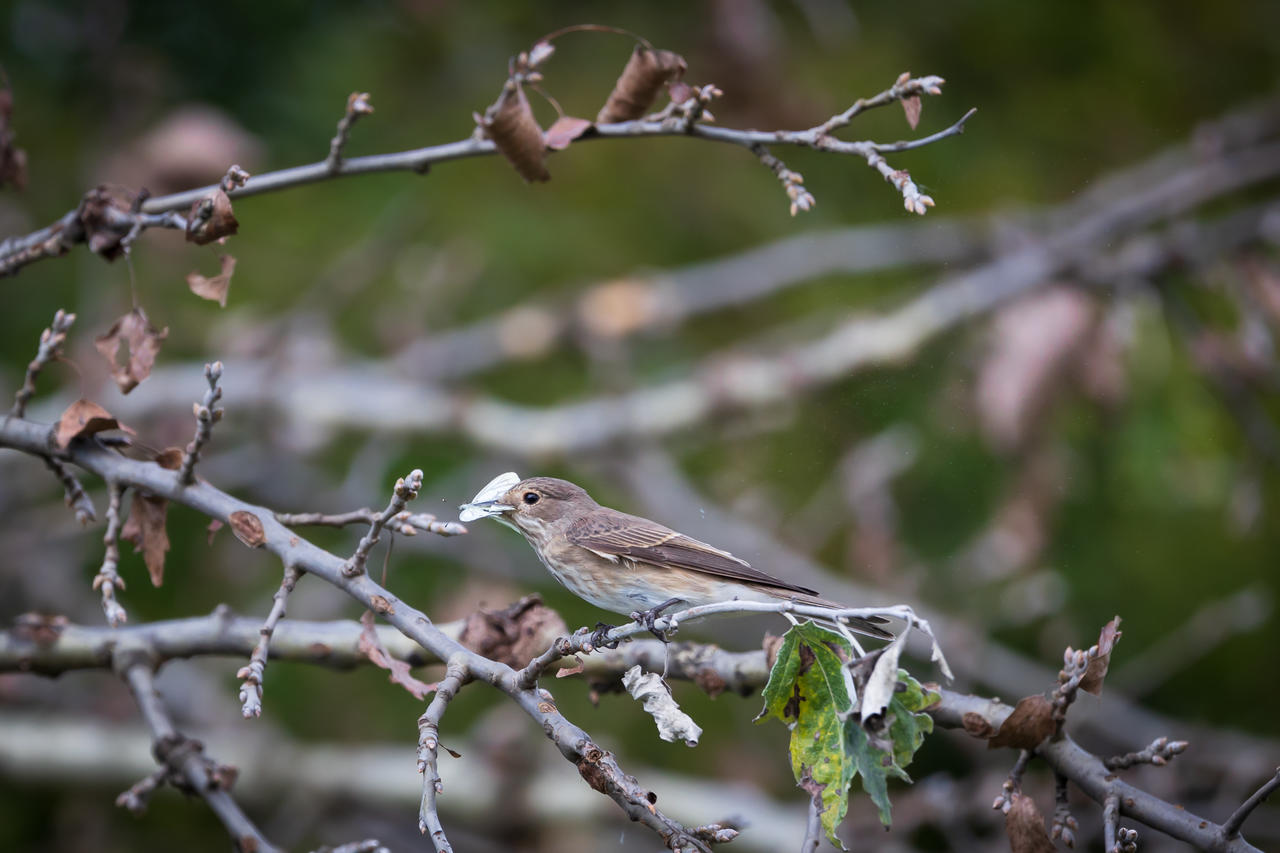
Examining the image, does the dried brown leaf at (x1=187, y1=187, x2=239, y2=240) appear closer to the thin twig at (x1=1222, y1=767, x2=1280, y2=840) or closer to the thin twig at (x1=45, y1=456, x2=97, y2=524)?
the thin twig at (x1=45, y1=456, x2=97, y2=524)

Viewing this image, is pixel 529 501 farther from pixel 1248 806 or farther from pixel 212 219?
pixel 1248 806

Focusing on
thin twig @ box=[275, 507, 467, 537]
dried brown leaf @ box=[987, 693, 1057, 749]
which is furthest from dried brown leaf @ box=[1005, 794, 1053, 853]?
thin twig @ box=[275, 507, 467, 537]

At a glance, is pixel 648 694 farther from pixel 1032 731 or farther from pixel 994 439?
pixel 994 439

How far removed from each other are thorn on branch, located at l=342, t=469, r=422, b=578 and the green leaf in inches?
20.9

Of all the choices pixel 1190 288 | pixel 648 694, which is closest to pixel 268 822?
pixel 648 694

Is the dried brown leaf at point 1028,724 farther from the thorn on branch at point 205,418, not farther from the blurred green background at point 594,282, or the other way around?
the blurred green background at point 594,282

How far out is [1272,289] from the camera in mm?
3752

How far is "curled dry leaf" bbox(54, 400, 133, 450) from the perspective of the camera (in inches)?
67.3

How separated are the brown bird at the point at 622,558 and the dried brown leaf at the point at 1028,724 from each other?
32 centimetres

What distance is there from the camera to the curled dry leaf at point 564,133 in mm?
1748

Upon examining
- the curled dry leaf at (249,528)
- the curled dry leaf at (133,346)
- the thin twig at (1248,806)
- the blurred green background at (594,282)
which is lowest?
the thin twig at (1248,806)

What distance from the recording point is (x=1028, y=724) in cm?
160

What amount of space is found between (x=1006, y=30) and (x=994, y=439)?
2676 mm

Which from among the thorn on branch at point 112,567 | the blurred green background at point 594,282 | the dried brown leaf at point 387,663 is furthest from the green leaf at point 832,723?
the blurred green background at point 594,282
